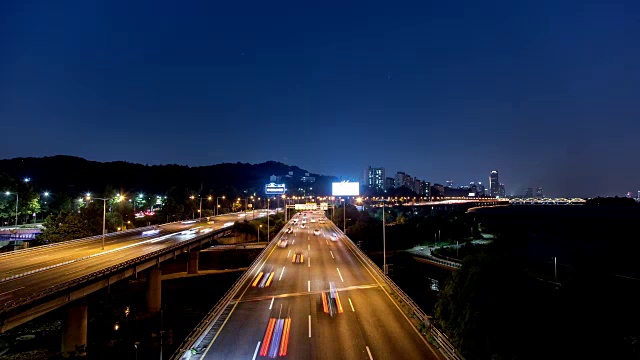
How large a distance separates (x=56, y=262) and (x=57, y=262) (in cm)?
11

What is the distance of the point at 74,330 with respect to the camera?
32.8 meters

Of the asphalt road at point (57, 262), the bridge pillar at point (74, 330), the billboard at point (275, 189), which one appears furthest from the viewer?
the billboard at point (275, 189)

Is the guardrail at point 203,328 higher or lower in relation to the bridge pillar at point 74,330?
higher

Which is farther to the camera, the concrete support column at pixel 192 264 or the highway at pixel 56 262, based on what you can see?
the concrete support column at pixel 192 264

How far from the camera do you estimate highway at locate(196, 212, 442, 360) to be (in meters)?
21.8

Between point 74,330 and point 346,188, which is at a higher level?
point 346,188

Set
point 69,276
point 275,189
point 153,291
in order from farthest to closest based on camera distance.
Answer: point 275,189, point 153,291, point 69,276

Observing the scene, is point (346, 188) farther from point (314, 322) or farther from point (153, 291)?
point (314, 322)

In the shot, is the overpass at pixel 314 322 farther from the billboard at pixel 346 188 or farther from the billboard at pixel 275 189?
the billboard at pixel 275 189

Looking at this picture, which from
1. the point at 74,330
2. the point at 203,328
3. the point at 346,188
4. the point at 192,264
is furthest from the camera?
the point at 346,188

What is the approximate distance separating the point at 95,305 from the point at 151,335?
16.6m

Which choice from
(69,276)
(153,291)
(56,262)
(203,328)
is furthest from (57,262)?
(203,328)

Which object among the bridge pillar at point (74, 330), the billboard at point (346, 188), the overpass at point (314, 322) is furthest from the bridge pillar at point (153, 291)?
the billboard at point (346, 188)

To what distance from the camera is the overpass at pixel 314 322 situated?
21.7 m
